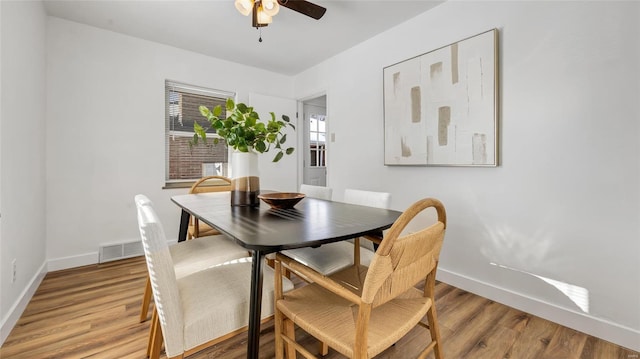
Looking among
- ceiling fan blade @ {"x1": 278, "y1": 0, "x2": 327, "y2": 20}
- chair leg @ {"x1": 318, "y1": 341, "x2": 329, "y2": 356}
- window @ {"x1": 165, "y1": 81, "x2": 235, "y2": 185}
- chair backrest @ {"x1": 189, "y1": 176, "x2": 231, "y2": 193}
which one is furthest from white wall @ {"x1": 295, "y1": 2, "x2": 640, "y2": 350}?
window @ {"x1": 165, "y1": 81, "x2": 235, "y2": 185}

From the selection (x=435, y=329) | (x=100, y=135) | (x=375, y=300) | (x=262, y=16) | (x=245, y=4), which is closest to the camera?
(x=375, y=300)

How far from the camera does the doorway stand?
4.49m

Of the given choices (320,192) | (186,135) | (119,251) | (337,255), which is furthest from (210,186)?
(337,255)

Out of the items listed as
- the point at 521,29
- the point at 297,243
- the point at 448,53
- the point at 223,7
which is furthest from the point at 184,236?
the point at 521,29

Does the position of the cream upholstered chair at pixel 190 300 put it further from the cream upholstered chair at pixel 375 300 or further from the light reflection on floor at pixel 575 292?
the light reflection on floor at pixel 575 292

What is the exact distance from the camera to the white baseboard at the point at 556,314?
1.55 metres

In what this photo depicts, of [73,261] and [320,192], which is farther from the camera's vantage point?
[73,261]

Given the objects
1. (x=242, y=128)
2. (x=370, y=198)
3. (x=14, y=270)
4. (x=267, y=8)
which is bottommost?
(x=14, y=270)

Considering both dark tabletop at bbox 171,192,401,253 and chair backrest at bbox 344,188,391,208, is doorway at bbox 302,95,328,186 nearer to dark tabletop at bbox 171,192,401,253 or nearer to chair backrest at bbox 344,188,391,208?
chair backrest at bbox 344,188,391,208

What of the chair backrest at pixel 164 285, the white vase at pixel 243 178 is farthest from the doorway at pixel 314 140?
the chair backrest at pixel 164 285

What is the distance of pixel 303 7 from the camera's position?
1.99 m

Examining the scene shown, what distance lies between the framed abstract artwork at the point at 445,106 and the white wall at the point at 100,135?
249 centimetres

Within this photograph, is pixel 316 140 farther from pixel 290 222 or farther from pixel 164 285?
pixel 164 285

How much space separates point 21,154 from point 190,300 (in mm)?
1897
